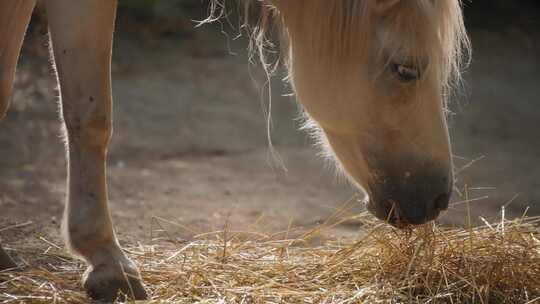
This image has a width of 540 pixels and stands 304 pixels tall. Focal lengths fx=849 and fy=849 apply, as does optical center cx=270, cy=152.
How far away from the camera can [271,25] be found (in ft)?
8.81

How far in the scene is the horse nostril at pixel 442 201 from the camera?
234cm

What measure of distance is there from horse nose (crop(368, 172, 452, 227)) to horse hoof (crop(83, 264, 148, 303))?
730 millimetres

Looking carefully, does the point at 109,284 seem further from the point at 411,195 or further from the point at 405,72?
the point at 405,72

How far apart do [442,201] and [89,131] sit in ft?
3.30

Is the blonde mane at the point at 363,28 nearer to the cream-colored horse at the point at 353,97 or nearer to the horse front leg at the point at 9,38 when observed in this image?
the cream-colored horse at the point at 353,97

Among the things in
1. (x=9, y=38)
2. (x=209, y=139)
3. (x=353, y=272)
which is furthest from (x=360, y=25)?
(x=209, y=139)

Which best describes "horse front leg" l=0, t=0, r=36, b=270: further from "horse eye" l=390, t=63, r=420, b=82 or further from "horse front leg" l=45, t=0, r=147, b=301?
"horse eye" l=390, t=63, r=420, b=82

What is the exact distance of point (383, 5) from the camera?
2.28 meters

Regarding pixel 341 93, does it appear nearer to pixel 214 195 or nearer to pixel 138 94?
pixel 214 195

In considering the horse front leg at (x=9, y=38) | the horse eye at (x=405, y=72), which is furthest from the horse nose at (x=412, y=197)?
the horse front leg at (x=9, y=38)

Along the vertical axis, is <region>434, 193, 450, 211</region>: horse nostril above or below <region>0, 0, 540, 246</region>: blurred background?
above

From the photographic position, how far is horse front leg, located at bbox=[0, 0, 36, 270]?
2639 mm

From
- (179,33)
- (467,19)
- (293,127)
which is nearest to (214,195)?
(293,127)

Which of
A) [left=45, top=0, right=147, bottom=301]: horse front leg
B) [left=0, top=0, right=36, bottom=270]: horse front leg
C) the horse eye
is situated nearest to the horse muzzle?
the horse eye
